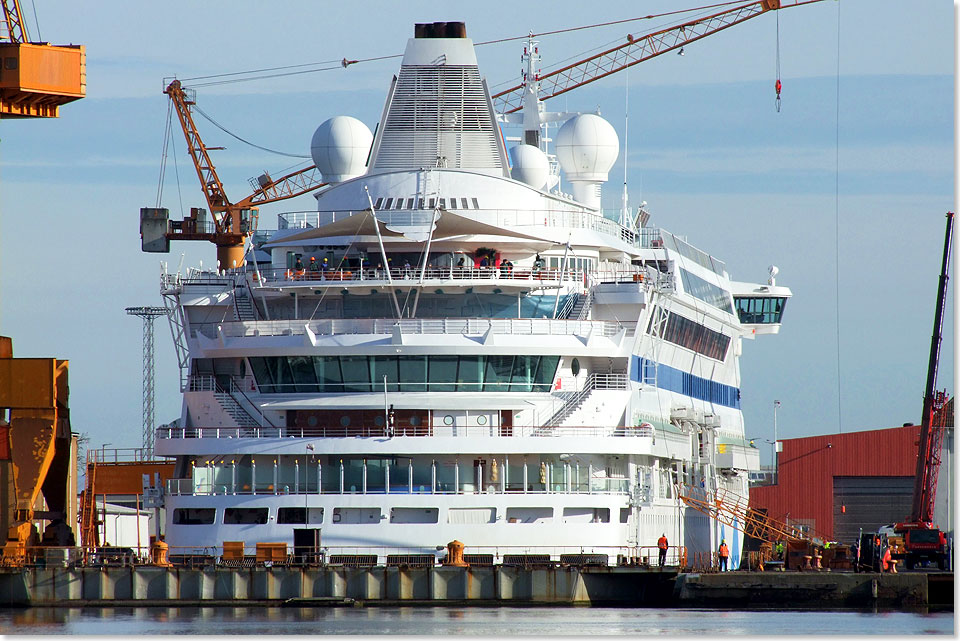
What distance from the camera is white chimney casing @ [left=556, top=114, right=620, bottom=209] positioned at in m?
95.6

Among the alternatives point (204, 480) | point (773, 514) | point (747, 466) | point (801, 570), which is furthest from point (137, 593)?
point (773, 514)

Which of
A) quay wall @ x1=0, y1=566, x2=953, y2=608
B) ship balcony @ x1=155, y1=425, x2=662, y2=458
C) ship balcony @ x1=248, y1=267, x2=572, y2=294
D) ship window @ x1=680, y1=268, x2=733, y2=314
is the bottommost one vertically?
quay wall @ x1=0, y1=566, x2=953, y2=608

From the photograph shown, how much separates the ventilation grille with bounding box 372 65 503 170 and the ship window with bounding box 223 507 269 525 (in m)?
17.4

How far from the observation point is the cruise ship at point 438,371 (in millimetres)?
74812

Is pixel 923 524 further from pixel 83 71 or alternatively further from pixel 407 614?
pixel 83 71

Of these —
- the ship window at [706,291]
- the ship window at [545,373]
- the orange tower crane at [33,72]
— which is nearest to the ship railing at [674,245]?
the ship window at [706,291]

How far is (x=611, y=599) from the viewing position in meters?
71.8

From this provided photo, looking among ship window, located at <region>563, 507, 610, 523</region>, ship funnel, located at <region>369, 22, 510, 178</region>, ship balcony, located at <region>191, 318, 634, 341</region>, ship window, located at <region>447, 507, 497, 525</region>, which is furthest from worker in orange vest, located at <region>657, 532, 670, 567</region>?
ship funnel, located at <region>369, 22, 510, 178</region>

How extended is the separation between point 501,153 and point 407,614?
24.5 m

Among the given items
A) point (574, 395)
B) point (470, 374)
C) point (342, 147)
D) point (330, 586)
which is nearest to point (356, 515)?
point (330, 586)

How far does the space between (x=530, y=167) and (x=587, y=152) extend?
3038mm

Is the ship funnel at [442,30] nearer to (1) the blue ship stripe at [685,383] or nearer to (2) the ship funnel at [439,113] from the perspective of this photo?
(2) the ship funnel at [439,113]

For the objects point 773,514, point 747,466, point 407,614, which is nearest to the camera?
point 407,614

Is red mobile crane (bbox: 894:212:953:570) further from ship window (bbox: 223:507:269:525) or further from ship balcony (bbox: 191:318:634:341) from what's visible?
ship window (bbox: 223:507:269:525)
